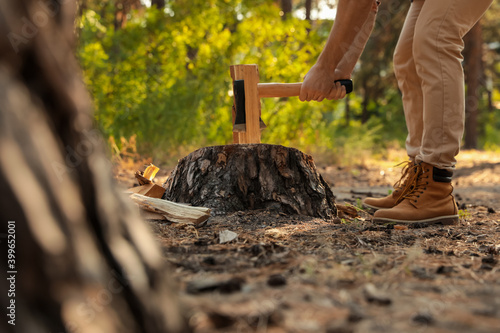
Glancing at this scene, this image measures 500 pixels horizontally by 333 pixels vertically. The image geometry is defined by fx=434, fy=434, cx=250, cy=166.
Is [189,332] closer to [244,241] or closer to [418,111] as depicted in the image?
[244,241]

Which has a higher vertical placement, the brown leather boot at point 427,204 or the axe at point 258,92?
the axe at point 258,92

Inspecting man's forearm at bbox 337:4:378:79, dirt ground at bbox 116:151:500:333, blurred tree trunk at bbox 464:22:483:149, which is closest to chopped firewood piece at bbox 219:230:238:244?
dirt ground at bbox 116:151:500:333

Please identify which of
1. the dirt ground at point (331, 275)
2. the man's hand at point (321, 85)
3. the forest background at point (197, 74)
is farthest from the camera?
the forest background at point (197, 74)

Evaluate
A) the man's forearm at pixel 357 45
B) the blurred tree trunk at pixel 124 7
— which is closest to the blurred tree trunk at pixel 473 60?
the blurred tree trunk at pixel 124 7

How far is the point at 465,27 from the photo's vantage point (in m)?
2.50

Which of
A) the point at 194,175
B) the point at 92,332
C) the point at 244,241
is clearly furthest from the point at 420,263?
the point at 194,175

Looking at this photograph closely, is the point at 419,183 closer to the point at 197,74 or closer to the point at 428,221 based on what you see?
the point at 428,221

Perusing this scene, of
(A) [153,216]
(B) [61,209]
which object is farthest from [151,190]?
(B) [61,209]

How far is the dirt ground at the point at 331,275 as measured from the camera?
102 centimetres

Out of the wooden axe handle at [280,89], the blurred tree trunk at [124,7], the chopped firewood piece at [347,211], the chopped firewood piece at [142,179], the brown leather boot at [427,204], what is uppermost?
the blurred tree trunk at [124,7]

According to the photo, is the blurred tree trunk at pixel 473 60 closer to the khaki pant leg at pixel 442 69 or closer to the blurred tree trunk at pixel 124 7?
the blurred tree trunk at pixel 124 7

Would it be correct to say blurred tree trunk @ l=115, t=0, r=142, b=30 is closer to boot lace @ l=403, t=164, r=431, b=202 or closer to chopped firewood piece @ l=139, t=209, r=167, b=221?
chopped firewood piece @ l=139, t=209, r=167, b=221

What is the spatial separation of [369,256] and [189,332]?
3.02ft

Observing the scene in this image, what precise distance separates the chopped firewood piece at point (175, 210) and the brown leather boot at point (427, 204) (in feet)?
3.58
